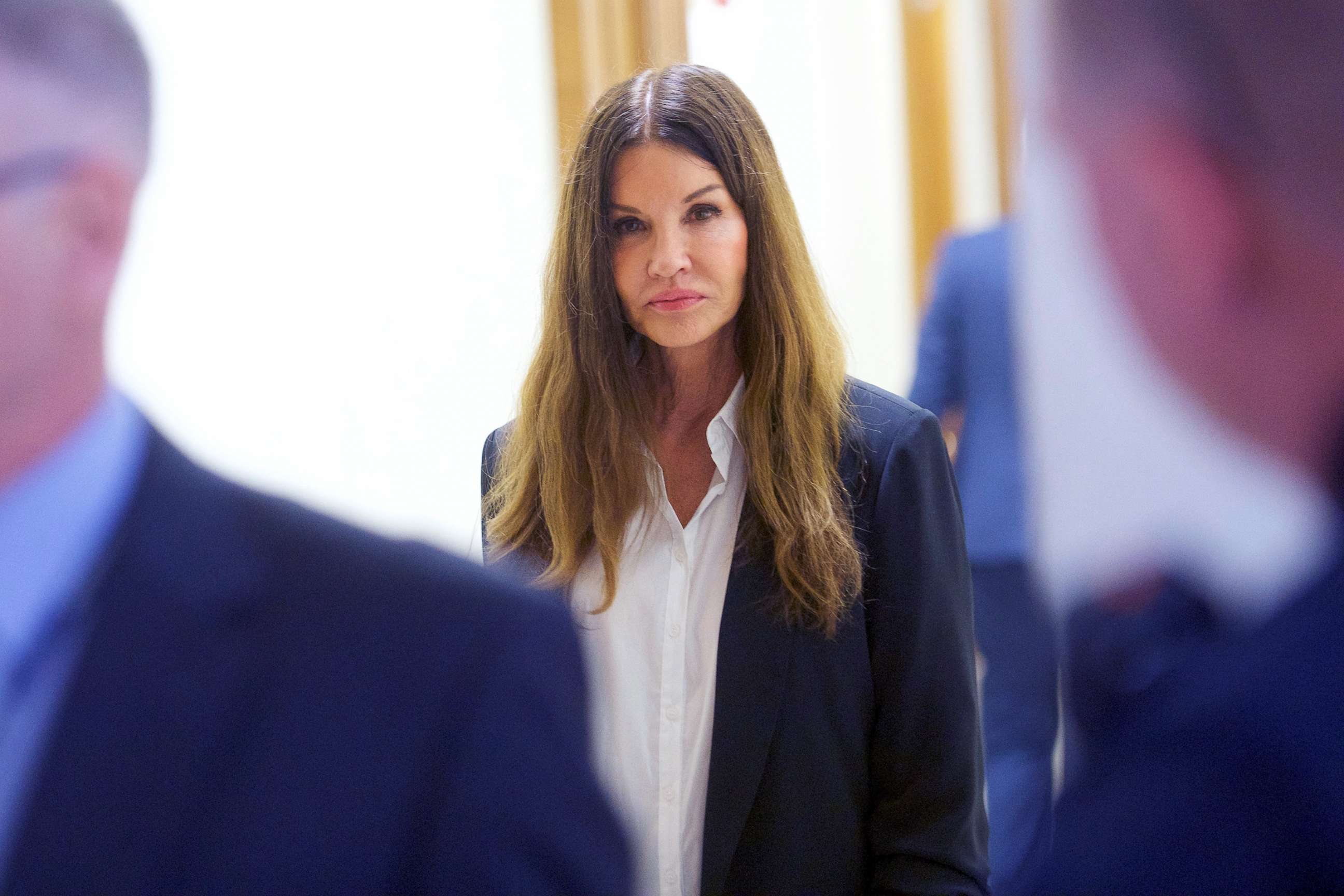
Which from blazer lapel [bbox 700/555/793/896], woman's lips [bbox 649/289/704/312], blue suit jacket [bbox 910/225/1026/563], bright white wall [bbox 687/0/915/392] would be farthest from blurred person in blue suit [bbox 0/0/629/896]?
bright white wall [bbox 687/0/915/392]

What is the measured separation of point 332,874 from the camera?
835 millimetres

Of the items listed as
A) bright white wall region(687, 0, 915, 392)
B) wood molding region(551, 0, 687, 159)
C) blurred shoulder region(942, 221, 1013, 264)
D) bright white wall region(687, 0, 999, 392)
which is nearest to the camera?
blurred shoulder region(942, 221, 1013, 264)

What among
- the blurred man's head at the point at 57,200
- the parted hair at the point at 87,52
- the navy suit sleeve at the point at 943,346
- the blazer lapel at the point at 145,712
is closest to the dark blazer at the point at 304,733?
the blazer lapel at the point at 145,712

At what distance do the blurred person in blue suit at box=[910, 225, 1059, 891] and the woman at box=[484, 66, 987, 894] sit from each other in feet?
0.21

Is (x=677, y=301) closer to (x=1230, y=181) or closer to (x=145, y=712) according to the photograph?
(x=1230, y=181)

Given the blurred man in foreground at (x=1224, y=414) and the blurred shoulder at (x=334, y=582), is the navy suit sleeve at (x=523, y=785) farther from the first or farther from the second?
the blurred man in foreground at (x=1224, y=414)

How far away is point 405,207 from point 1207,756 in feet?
2.88

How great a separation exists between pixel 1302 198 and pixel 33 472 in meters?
0.92

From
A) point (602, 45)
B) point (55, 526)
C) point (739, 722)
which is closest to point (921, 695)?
point (739, 722)

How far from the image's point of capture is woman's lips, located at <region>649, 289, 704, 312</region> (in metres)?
1.23

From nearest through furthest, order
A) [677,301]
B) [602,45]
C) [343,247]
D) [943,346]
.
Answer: [343,247] → [677,301] → [943,346] → [602,45]

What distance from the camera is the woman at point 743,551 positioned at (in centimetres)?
122

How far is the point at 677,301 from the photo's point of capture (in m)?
1.24

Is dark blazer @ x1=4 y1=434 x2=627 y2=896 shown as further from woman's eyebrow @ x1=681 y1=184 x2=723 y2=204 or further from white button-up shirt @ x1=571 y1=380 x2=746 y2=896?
woman's eyebrow @ x1=681 y1=184 x2=723 y2=204
